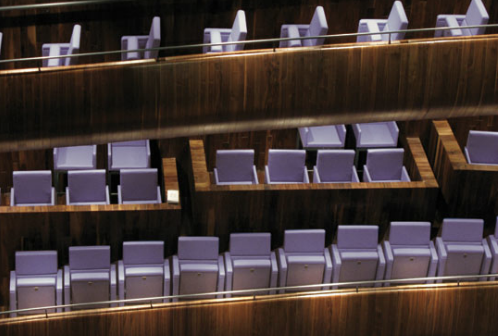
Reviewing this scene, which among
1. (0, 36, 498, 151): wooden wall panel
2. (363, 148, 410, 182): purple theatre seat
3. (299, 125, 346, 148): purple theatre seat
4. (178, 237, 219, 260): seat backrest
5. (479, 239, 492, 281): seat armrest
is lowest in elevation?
(479, 239, 492, 281): seat armrest

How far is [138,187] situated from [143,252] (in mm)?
437

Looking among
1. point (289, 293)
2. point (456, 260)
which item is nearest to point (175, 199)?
point (289, 293)

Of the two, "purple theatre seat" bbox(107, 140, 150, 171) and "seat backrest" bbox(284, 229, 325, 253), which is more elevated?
"purple theatre seat" bbox(107, 140, 150, 171)

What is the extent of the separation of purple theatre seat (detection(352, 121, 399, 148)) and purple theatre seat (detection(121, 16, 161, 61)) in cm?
134

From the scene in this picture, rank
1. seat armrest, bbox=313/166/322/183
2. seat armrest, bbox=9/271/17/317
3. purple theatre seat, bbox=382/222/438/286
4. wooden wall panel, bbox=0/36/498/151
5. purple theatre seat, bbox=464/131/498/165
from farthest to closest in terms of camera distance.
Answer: purple theatre seat, bbox=464/131/498/165
seat armrest, bbox=313/166/322/183
purple theatre seat, bbox=382/222/438/286
seat armrest, bbox=9/271/17/317
wooden wall panel, bbox=0/36/498/151

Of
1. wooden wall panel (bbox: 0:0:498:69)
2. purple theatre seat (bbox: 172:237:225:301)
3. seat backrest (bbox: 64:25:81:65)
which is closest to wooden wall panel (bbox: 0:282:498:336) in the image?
purple theatre seat (bbox: 172:237:225:301)

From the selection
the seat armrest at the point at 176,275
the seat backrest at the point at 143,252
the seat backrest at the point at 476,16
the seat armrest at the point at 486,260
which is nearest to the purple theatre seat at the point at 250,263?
the seat armrest at the point at 176,275

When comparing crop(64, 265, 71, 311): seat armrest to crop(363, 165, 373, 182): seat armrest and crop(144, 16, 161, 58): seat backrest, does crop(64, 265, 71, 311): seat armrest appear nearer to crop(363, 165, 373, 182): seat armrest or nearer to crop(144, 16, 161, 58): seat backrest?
crop(144, 16, 161, 58): seat backrest

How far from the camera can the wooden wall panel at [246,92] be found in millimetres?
4621

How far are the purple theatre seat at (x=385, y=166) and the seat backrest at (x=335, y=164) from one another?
0.33 feet

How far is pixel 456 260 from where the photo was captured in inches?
211

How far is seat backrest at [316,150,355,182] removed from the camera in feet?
18.2

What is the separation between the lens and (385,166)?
5.64 metres

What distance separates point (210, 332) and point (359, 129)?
154cm
